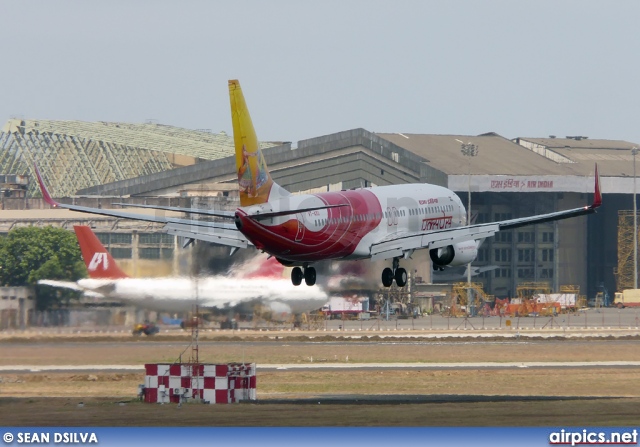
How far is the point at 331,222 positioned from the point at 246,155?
24.6 feet

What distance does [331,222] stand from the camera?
251 ft

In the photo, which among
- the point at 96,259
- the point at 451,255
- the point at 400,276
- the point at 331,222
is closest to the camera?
the point at 331,222

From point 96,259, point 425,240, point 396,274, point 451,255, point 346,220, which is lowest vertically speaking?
point 396,274

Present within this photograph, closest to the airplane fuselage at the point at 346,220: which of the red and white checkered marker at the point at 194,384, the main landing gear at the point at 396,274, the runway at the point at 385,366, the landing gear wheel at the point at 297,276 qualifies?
the landing gear wheel at the point at 297,276

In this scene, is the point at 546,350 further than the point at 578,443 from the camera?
Yes

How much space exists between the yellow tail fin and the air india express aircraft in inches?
2.2

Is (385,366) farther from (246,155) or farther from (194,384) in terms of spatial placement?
(246,155)

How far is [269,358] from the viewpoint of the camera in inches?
4104

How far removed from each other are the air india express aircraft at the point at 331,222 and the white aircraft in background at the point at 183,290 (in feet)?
26.2

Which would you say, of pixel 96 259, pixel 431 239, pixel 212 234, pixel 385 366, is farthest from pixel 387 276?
pixel 96 259

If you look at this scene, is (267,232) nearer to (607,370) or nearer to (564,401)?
(564,401)

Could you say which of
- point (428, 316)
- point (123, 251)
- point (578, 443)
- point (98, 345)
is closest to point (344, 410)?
point (578, 443)

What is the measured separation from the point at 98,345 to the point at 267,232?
25.3 m

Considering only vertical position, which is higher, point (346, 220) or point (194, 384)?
point (346, 220)
